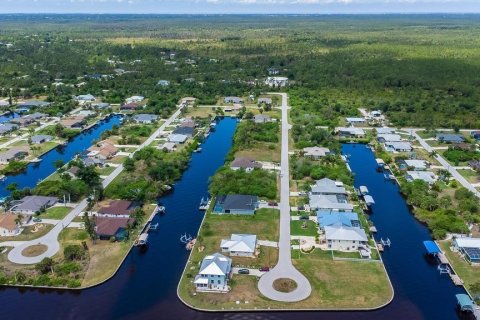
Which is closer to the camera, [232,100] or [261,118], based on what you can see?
[261,118]

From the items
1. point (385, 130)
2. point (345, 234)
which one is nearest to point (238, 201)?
point (345, 234)

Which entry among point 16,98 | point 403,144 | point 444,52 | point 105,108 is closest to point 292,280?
point 403,144

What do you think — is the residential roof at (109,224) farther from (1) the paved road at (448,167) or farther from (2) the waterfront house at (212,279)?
(1) the paved road at (448,167)

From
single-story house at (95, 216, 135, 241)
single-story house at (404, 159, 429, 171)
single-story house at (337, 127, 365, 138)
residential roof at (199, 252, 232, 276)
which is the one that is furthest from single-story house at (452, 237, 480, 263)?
single-story house at (337, 127, 365, 138)

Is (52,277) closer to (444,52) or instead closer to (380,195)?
(380,195)

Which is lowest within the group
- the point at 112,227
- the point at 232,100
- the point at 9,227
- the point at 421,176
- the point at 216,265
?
the point at 9,227

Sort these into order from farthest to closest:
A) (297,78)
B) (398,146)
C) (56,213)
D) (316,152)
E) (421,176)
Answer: (297,78) < (398,146) < (316,152) < (421,176) < (56,213)

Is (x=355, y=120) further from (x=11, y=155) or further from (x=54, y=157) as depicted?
(x=11, y=155)

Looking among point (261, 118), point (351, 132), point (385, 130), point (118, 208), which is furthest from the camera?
point (261, 118)

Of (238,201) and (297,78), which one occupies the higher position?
(297,78)
